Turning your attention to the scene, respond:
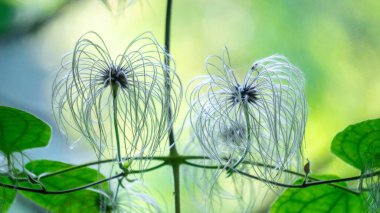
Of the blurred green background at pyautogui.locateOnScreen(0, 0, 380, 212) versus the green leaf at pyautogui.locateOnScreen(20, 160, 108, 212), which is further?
the blurred green background at pyautogui.locateOnScreen(0, 0, 380, 212)

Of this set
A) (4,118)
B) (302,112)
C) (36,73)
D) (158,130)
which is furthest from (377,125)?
(36,73)

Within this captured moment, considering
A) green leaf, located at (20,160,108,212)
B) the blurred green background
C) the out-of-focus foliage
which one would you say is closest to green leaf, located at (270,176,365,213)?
green leaf, located at (20,160,108,212)

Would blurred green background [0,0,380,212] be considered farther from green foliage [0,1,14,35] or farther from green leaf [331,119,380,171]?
green leaf [331,119,380,171]

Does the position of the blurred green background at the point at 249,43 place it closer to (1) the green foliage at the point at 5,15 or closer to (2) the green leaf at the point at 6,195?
(1) the green foliage at the point at 5,15

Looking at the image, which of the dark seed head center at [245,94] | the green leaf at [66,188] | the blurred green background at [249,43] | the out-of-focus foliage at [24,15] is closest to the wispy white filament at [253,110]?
the dark seed head center at [245,94]

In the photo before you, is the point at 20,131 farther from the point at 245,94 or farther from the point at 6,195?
the point at 245,94

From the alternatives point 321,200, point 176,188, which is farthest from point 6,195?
point 321,200

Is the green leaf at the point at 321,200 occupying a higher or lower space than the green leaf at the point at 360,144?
lower
